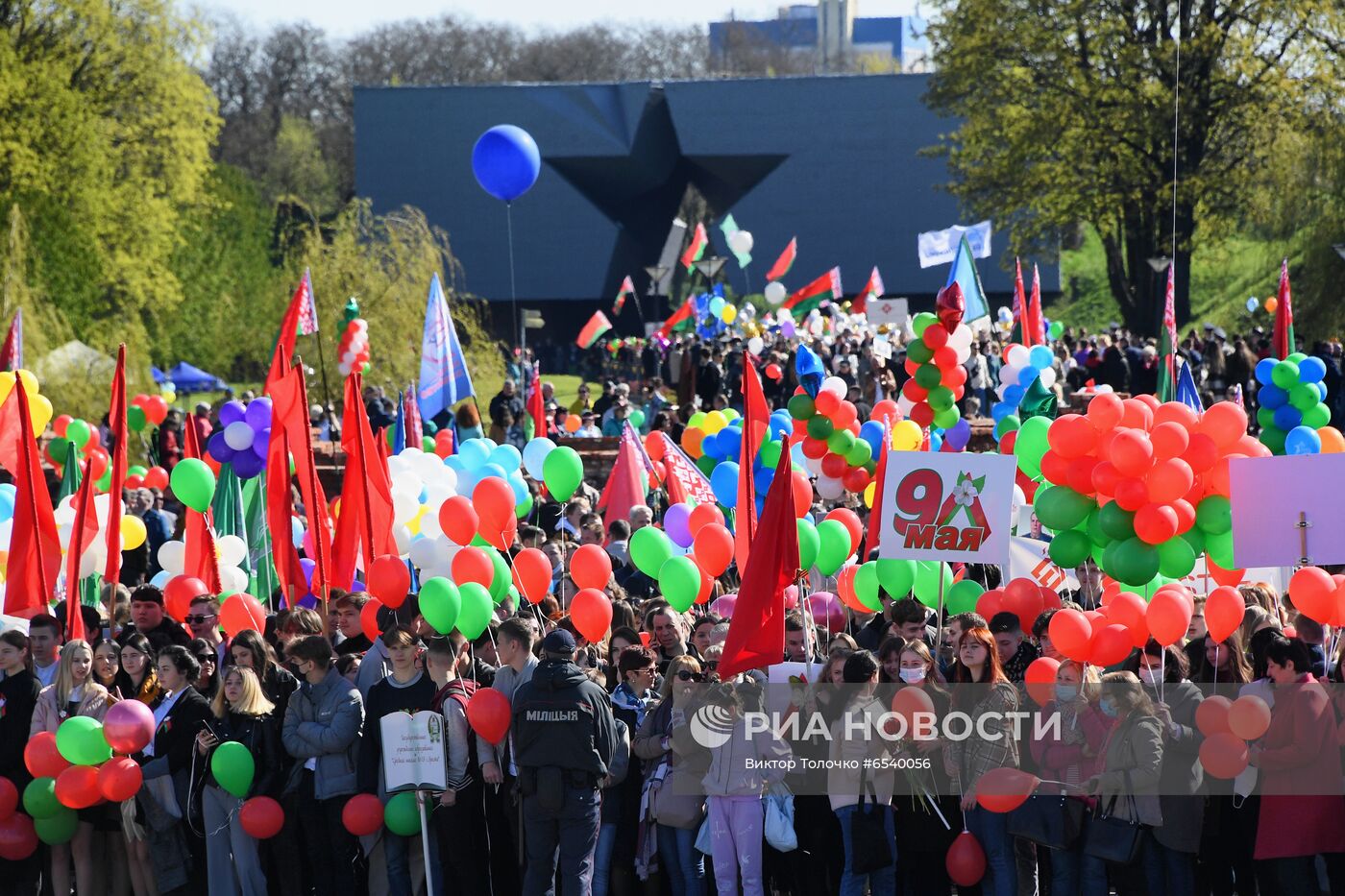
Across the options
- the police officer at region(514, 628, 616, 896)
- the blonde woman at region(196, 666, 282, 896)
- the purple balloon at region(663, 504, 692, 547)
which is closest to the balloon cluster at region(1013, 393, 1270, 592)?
the police officer at region(514, 628, 616, 896)

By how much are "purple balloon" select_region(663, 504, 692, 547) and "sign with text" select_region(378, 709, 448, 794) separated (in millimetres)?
3558

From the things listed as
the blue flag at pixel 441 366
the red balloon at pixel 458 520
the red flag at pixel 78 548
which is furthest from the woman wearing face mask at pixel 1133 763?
the blue flag at pixel 441 366

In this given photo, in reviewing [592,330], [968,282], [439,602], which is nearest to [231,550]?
[439,602]

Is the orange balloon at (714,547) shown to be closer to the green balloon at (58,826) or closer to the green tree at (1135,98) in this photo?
the green balloon at (58,826)

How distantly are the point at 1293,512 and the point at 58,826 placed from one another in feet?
19.9

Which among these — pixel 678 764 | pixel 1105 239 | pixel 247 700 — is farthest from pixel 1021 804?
pixel 1105 239

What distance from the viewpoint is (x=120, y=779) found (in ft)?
27.6

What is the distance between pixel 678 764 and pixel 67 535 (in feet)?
19.2

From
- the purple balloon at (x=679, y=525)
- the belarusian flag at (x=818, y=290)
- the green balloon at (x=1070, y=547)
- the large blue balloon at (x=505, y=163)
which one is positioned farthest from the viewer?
the belarusian flag at (x=818, y=290)

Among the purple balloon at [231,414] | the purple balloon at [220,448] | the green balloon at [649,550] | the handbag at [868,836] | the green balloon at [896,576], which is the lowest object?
the handbag at [868,836]

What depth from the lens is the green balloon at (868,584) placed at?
33.8 feet

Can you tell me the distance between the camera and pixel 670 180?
2203 inches

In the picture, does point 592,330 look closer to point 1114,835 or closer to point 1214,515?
point 1214,515

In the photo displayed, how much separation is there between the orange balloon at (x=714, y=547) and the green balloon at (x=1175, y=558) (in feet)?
8.21
